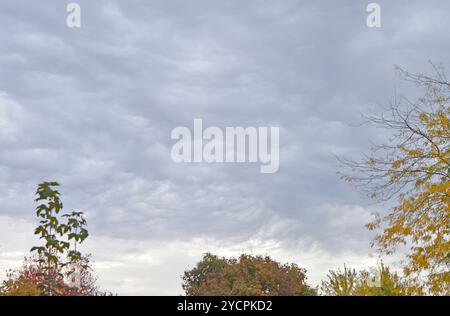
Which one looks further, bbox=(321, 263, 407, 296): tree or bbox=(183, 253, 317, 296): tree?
bbox=(183, 253, 317, 296): tree

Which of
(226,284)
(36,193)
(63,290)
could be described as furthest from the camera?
(226,284)

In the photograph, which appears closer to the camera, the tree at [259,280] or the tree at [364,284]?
the tree at [364,284]

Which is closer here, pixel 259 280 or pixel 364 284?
pixel 364 284

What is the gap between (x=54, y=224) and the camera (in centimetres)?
1705

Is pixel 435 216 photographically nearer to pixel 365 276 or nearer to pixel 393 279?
pixel 393 279

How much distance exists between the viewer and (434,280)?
20469mm
